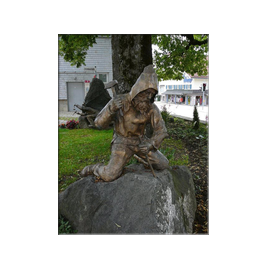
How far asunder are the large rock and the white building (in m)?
1.78

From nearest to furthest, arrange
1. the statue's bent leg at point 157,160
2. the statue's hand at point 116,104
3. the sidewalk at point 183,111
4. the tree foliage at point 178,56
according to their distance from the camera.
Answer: the statue's hand at point 116,104 → the statue's bent leg at point 157,160 → the tree foliage at point 178,56 → the sidewalk at point 183,111

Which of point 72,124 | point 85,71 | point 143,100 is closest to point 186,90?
point 143,100

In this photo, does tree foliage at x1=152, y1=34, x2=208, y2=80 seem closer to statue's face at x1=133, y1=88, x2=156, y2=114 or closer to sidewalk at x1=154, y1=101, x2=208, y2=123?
sidewalk at x1=154, y1=101, x2=208, y2=123

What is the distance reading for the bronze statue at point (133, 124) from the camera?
2756 millimetres

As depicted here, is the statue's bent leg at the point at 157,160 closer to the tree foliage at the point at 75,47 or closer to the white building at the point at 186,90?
the white building at the point at 186,90

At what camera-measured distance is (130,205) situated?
9.14 ft

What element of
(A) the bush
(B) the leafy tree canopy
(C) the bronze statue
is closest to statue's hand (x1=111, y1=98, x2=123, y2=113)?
(C) the bronze statue

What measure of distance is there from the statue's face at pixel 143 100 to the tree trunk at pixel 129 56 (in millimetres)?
→ 1778

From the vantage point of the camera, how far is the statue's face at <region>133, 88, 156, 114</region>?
2.75 metres

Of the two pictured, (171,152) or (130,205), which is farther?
(171,152)

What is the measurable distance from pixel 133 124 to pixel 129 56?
1.86 metres

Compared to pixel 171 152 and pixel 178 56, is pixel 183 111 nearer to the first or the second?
pixel 178 56

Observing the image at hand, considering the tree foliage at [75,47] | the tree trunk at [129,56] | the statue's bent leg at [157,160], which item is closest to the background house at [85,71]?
the tree foliage at [75,47]

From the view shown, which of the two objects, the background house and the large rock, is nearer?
the large rock
